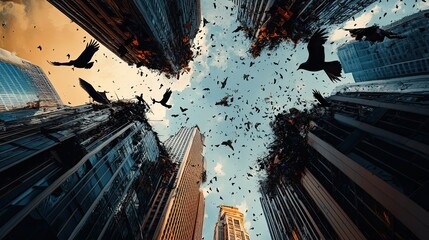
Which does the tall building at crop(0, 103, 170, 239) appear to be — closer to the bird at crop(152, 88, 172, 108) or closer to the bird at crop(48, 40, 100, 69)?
the bird at crop(48, 40, 100, 69)

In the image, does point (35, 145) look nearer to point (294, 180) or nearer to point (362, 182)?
point (362, 182)

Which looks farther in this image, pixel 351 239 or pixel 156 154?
pixel 156 154

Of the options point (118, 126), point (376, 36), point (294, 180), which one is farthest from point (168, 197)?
point (376, 36)

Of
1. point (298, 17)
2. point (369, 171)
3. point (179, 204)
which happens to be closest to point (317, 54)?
point (369, 171)

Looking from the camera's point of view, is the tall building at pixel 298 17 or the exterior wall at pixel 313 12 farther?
the tall building at pixel 298 17

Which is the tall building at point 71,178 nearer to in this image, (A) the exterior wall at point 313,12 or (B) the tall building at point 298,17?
(B) the tall building at point 298,17

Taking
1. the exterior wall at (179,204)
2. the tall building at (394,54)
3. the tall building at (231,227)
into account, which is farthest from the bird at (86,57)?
the tall building at (231,227)

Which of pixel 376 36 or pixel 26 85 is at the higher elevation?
pixel 26 85
